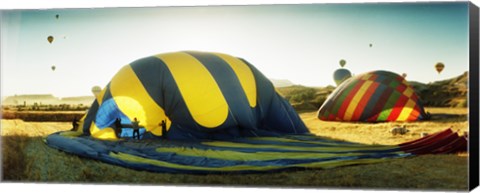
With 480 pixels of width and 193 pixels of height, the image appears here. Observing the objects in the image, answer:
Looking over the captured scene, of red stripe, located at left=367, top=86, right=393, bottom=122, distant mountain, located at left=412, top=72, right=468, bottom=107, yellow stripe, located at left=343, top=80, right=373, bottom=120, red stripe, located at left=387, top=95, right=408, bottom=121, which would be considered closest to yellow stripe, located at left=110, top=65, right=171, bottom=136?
yellow stripe, located at left=343, top=80, right=373, bottom=120

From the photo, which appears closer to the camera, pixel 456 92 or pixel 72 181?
pixel 456 92

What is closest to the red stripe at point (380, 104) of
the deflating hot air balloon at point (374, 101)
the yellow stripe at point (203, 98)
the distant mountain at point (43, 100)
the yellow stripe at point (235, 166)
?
the deflating hot air balloon at point (374, 101)

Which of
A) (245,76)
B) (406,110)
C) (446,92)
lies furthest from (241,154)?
(446,92)

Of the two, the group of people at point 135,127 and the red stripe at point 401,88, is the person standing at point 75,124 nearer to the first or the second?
the group of people at point 135,127

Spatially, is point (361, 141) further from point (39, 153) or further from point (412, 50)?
point (39, 153)

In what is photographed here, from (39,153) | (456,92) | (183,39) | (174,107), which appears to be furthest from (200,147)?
(456,92)

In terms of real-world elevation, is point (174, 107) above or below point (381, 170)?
above

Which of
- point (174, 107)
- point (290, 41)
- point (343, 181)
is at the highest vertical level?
point (290, 41)
